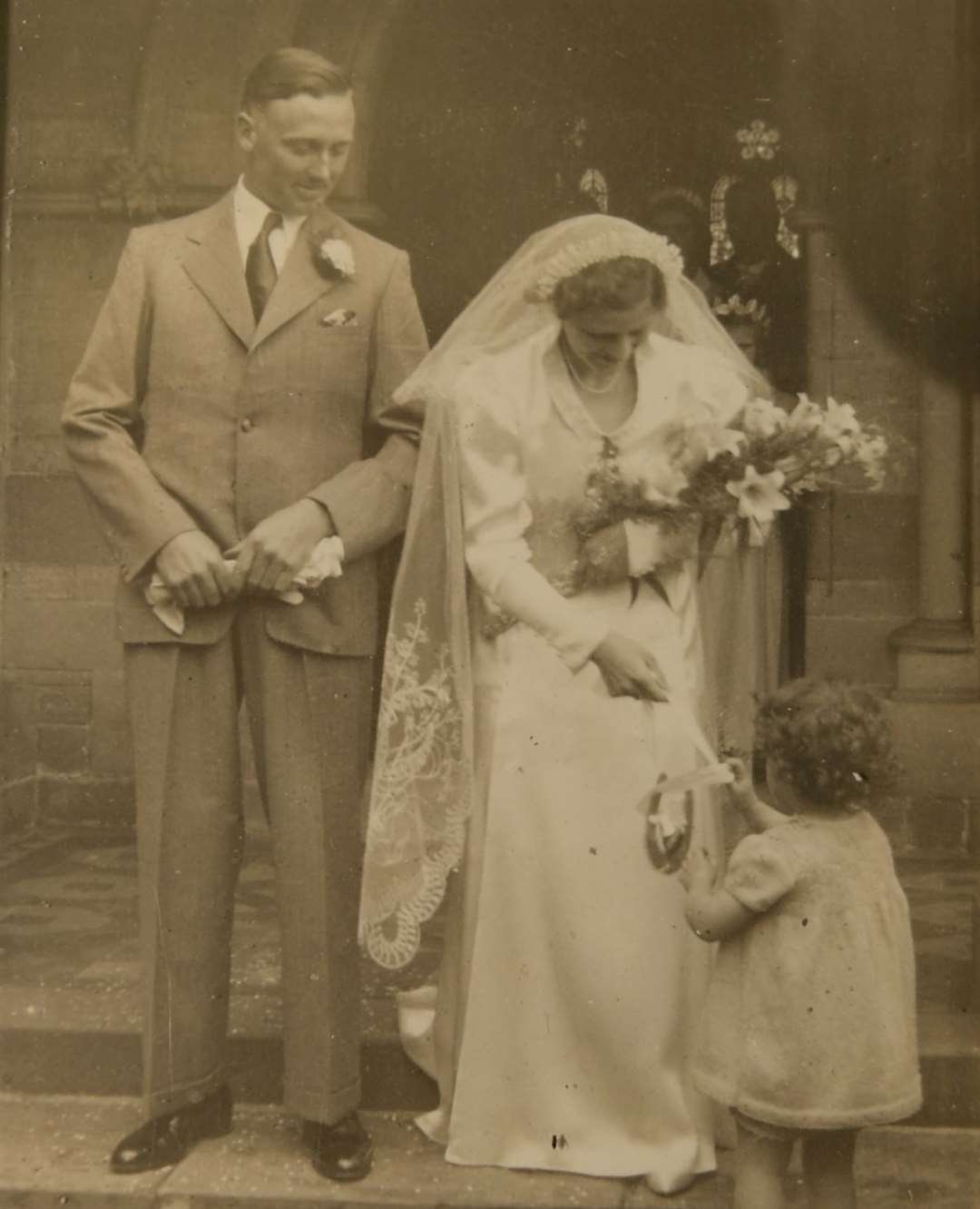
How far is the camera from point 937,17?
4793mm

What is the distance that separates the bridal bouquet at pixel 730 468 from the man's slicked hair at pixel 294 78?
3.45 feet

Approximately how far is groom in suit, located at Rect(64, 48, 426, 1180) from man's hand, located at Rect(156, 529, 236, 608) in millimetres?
17

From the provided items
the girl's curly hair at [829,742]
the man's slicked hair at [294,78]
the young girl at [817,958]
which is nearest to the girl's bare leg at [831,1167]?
the young girl at [817,958]

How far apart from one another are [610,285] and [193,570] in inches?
43.5

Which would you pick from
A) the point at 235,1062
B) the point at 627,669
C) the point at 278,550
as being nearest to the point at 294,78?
the point at 278,550

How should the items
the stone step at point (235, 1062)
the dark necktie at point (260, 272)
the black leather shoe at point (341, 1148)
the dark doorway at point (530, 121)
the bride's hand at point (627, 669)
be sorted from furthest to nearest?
the dark doorway at point (530, 121) < the stone step at point (235, 1062) < the dark necktie at point (260, 272) < the black leather shoe at point (341, 1148) < the bride's hand at point (627, 669)

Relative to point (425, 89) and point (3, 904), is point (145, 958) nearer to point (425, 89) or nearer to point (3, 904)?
point (3, 904)

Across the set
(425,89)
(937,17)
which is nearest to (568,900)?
(425,89)

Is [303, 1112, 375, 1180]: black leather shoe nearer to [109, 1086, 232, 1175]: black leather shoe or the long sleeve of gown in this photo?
[109, 1086, 232, 1175]: black leather shoe

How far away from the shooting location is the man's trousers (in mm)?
3627

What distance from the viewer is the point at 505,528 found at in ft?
11.7

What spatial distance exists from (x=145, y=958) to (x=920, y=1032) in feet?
6.14

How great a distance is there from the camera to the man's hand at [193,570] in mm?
3531

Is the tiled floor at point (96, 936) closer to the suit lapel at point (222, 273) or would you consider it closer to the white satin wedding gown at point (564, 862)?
the white satin wedding gown at point (564, 862)
